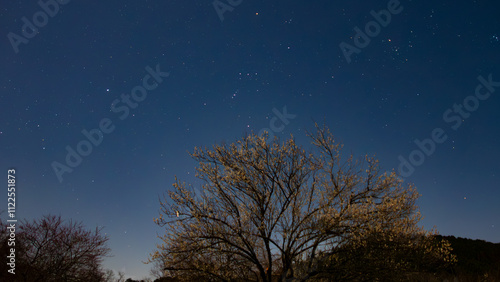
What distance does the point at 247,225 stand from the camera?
14438mm

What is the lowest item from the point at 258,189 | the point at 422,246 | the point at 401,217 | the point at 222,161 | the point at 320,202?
the point at 422,246

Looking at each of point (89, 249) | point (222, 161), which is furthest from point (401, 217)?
point (89, 249)

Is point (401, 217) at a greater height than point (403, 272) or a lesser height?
greater

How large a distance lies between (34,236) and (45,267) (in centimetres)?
329

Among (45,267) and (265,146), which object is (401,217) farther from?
(45,267)

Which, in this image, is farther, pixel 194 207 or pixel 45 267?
pixel 45 267

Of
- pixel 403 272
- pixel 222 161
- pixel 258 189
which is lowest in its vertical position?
pixel 403 272

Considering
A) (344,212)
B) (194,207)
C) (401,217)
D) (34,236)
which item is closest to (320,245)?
(344,212)

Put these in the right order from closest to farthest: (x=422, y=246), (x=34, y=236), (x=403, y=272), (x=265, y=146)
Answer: (x=403, y=272) → (x=422, y=246) → (x=265, y=146) → (x=34, y=236)

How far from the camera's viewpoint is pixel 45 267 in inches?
789

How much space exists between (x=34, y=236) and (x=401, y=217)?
77.9 feet

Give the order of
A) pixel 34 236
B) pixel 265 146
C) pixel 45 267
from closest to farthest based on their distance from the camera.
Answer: pixel 265 146
pixel 45 267
pixel 34 236

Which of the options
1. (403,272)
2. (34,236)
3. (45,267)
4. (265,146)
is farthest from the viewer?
(34,236)

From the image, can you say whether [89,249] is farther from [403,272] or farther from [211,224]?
[403,272]
